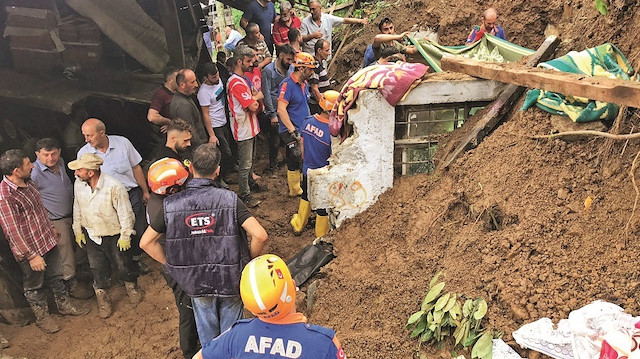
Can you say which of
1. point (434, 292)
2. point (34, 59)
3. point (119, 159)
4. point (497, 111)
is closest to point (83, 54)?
point (34, 59)

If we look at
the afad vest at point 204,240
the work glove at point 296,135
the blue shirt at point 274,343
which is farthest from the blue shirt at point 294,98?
the blue shirt at point 274,343

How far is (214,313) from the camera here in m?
3.63

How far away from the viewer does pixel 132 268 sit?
5.21 m

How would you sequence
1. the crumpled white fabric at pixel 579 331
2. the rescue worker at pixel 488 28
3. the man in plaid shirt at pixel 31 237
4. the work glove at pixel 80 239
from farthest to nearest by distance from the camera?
the rescue worker at pixel 488 28
the work glove at pixel 80 239
the man in plaid shirt at pixel 31 237
the crumpled white fabric at pixel 579 331

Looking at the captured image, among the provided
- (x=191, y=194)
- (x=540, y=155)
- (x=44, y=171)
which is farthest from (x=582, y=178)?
(x=44, y=171)

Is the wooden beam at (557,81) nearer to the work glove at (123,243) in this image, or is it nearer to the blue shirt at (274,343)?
the blue shirt at (274,343)

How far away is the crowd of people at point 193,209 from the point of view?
7.60 feet

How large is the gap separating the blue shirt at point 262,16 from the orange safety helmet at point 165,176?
223 inches

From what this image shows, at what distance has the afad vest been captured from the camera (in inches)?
131

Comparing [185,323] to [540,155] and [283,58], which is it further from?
[283,58]

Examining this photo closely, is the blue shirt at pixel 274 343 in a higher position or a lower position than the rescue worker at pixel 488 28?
lower

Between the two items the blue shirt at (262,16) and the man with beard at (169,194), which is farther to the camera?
the blue shirt at (262,16)

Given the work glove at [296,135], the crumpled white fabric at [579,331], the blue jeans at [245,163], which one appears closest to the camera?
the crumpled white fabric at [579,331]

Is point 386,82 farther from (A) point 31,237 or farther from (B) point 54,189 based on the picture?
(A) point 31,237
